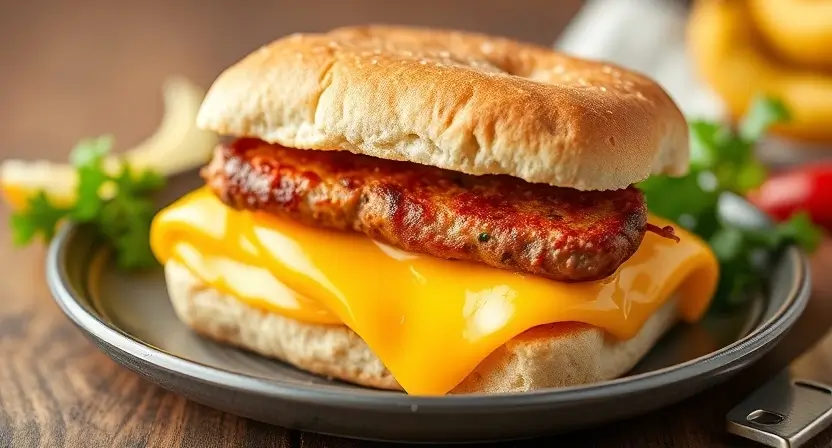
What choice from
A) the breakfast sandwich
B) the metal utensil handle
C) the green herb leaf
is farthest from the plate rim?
the green herb leaf

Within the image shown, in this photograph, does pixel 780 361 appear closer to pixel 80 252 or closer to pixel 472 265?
pixel 472 265

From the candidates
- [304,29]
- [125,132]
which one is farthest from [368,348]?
[304,29]

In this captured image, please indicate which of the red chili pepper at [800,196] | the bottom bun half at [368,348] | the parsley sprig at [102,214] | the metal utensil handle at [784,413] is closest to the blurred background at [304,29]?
the red chili pepper at [800,196]

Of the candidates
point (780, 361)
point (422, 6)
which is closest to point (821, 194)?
point (780, 361)

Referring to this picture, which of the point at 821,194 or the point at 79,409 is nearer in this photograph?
the point at 79,409

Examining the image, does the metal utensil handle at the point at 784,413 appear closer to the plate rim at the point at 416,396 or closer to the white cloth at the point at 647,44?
the plate rim at the point at 416,396

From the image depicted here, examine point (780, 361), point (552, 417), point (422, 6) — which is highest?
point (552, 417)
